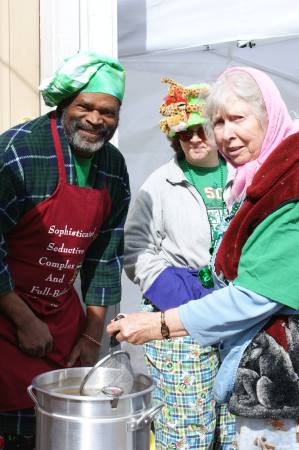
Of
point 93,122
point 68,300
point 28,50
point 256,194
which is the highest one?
point 28,50

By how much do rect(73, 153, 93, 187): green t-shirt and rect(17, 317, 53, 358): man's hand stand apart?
51 centimetres

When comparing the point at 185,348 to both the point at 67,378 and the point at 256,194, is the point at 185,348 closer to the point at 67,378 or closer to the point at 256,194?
the point at 67,378

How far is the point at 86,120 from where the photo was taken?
8.75ft

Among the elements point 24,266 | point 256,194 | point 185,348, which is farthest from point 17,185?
point 185,348

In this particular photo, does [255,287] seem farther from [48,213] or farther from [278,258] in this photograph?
[48,213]

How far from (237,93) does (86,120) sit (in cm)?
68

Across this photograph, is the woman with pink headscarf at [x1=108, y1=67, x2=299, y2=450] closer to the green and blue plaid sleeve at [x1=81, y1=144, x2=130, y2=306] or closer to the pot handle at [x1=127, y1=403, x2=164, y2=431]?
the pot handle at [x1=127, y1=403, x2=164, y2=431]

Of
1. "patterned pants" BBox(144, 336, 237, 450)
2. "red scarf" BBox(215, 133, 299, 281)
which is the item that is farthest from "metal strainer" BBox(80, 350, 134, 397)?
"patterned pants" BBox(144, 336, 237, 450)

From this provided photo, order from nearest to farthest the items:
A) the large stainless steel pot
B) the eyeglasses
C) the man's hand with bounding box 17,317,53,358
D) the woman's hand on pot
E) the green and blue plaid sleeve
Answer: the large stainless steel pot
the woman's hand on pot
the man's hand with bounding box 17,317,53,358
the green and blue plaid sleeve
the eyeglasses

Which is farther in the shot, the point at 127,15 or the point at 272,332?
the point at 127,15

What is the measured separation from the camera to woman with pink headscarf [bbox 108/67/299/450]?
2006 millimetres

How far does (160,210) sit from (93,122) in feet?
2.62

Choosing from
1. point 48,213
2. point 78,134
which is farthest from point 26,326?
point 78,134

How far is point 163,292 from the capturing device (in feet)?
10.7
